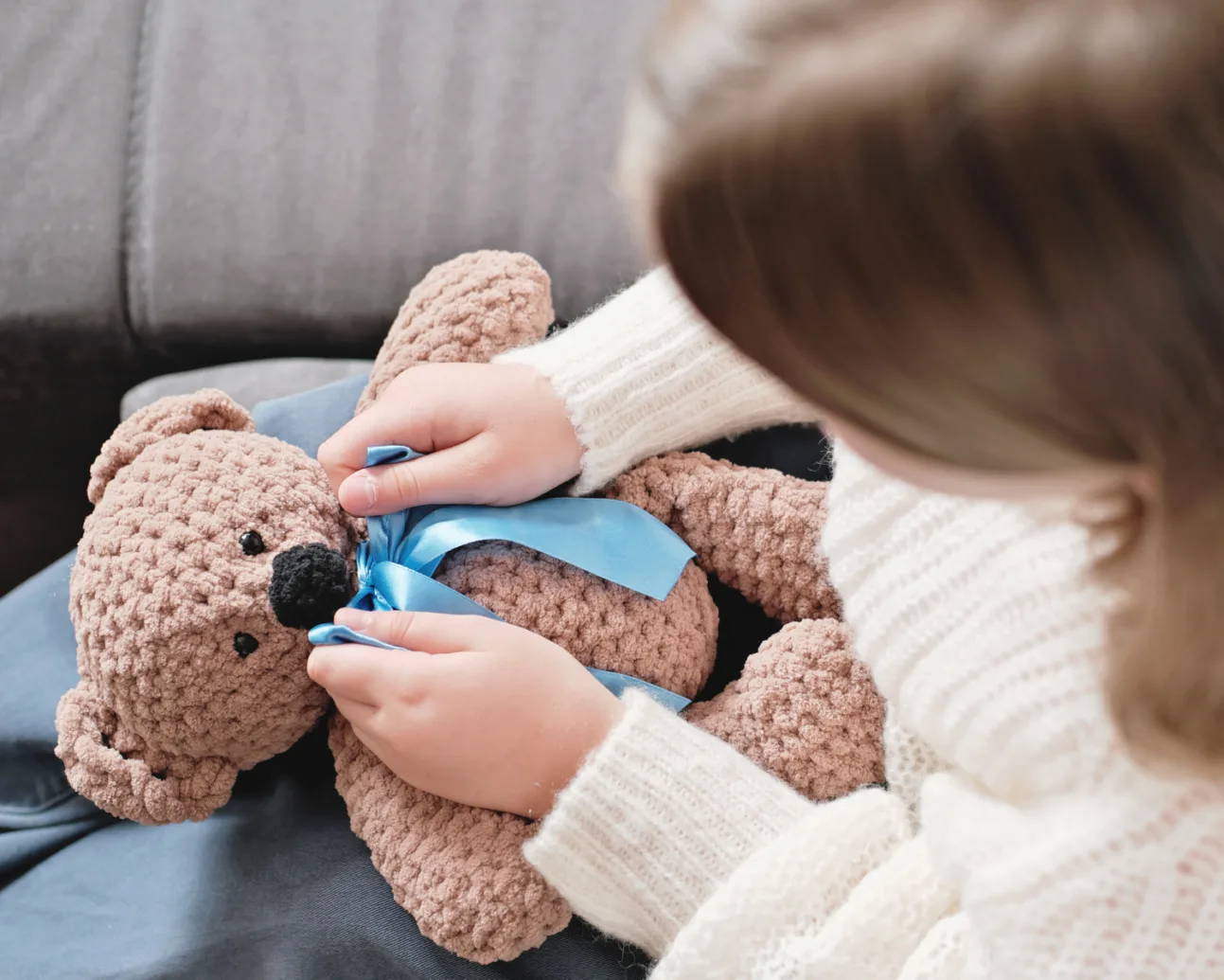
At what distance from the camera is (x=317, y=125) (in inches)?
37.8

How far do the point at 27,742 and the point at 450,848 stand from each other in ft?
1.23

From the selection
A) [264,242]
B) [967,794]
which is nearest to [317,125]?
[264,242]

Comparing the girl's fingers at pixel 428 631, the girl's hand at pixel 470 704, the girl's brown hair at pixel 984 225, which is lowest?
the girl's hand at pixel 470 704

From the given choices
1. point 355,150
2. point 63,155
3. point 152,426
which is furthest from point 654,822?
point 63,155

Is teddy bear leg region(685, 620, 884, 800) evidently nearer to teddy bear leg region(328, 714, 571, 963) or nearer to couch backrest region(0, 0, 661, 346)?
teddy bear leg region(328, 714, 571, 963)

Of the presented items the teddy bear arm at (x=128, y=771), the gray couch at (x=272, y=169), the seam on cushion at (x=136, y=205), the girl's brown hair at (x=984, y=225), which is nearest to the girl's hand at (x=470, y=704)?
the teddy bear arm at (x=128, y=771)

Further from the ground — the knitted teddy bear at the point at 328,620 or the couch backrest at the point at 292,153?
the couch backrest at the point at 292,153

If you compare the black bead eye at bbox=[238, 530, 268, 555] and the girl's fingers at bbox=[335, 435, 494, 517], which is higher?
the girl's fingers at bbox=[335, 435, 494, 517]

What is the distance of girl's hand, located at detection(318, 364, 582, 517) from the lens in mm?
617

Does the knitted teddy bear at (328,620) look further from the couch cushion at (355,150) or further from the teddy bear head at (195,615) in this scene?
the couch cushion at (355,150)

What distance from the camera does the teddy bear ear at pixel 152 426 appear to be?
66 cm

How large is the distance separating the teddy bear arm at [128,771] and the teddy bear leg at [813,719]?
0.31 m

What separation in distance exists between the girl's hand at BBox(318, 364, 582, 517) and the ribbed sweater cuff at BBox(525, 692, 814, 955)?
158 millimetres

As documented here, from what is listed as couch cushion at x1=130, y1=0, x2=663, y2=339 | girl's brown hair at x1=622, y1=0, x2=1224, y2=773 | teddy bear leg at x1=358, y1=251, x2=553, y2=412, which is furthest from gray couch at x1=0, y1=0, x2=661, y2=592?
girl's brown hair at x1=622, y1=0, x2=1224, y2=773
